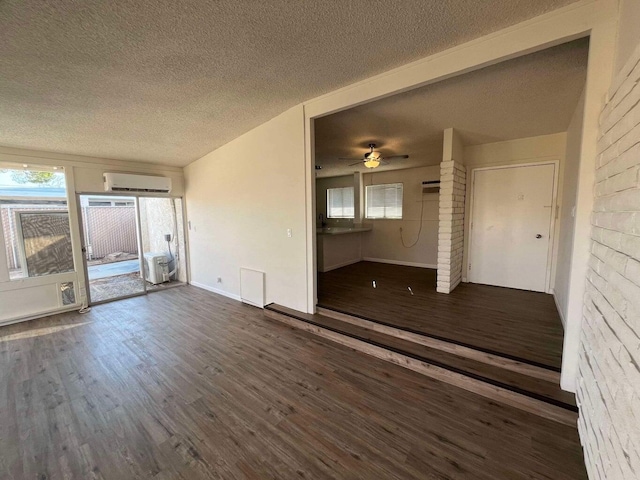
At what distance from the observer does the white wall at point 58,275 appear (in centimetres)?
376

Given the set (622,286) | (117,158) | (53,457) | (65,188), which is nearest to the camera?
(622,286)

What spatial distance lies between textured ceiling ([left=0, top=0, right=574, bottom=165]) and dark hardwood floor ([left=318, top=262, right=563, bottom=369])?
8.62ft

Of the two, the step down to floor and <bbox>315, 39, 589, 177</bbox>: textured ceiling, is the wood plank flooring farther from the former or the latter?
<bbox>315, 39, 589, 177</bbox>: textured ceiling

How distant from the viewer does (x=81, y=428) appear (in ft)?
6.25

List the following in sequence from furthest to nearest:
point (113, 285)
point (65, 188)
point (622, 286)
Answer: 1. point (113, 285)
2. point (65, 188)
3. point (622, 286)

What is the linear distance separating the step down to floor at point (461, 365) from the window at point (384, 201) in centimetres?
402

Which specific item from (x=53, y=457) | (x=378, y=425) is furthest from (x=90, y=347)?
(x=378, y=425)

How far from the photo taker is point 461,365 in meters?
2.33

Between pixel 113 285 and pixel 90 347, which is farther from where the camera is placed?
pixel 113 285

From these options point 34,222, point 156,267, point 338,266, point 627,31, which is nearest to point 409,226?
point 338,266

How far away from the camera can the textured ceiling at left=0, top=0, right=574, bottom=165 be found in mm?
1705

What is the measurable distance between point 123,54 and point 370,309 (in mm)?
3523

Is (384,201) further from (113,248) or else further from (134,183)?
(113,248)

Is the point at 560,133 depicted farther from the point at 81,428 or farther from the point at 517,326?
the point at 81,428
